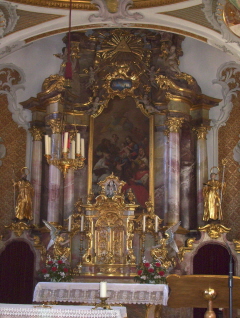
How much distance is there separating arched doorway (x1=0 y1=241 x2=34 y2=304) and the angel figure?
76 cm

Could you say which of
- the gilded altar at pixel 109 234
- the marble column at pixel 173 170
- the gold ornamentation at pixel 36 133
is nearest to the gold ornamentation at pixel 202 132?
the marble column at pixel 173 170

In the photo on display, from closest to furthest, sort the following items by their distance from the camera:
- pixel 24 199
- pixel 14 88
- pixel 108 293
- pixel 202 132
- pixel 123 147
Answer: pixel 108 293 < pixel 24 199 < pixel 202 132 < pixel 123 147 < pixel 14 88

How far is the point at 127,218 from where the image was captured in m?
13.0

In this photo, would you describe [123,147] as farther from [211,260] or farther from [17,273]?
[17,273]

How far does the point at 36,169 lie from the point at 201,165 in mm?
4052

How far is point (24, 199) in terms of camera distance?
44.0ft

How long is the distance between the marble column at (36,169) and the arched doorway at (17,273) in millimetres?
844

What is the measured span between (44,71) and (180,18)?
13.8ft

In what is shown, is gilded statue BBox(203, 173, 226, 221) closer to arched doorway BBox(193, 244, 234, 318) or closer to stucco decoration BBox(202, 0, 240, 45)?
arched doorway BBox(193, 244, 234, 318)

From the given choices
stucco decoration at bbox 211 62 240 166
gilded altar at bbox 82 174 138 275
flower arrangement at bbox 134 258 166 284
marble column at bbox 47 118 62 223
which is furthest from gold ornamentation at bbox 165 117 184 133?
flower arrangement at bbox 134 258 166 284

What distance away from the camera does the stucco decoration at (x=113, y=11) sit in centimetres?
1210

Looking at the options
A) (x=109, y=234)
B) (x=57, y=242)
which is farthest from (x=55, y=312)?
(x=109, y=234)

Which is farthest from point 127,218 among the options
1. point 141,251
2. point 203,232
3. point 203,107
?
point 203,107

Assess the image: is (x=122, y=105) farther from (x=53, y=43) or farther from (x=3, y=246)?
(x=3, y=246)
